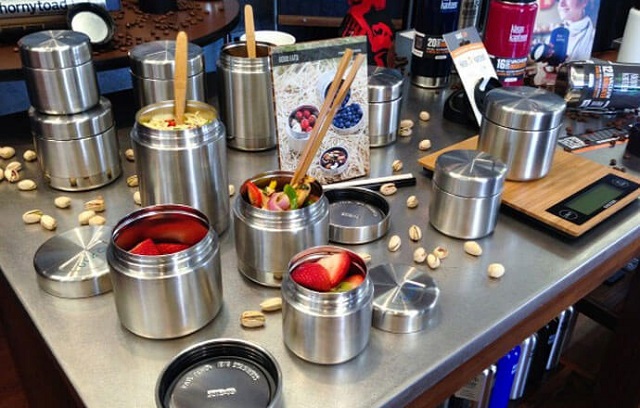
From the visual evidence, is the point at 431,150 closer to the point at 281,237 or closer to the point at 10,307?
the point at 281,237

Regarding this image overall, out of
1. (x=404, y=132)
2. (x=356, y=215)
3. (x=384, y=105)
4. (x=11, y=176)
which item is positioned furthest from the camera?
(x=404, y=132)

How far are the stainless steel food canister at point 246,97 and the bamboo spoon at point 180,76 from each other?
0.20m

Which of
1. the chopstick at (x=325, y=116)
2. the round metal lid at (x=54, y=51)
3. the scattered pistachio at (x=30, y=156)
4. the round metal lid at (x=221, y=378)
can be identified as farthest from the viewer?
the scattered pistachio at (x=30, y=156)

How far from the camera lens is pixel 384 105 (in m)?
1.30

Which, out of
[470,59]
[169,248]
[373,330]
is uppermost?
[470,59]

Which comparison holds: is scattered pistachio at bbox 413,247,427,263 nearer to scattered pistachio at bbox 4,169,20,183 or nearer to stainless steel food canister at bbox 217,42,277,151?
stainless steel food canister at bbox 217,42,277,151

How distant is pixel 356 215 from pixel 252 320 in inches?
12.2

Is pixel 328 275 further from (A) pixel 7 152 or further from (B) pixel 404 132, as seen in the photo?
(A) pixel 7 152

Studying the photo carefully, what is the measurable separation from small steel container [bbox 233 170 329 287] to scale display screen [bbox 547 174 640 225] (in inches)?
17.7

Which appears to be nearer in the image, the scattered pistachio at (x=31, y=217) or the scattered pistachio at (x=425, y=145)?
the scattered pistachio at (x=31, y=217)

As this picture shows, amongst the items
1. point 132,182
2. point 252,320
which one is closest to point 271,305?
point 252,320

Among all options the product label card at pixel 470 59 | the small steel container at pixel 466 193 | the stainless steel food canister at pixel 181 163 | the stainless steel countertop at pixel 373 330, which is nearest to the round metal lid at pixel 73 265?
the stainless steel countertop at pixel 373 330

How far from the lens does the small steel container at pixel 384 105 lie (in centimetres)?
128

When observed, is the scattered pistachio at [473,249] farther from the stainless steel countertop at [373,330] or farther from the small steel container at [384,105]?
the small steel container at [384,105]
